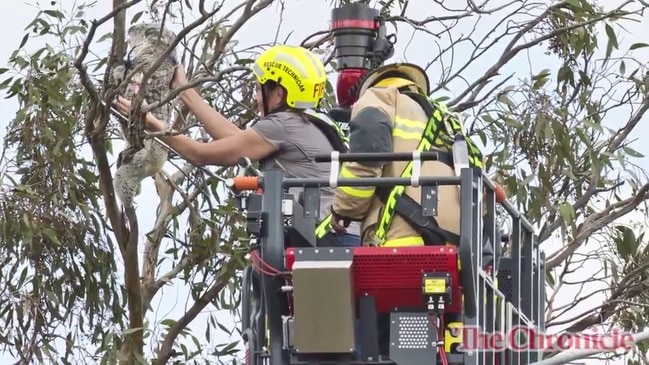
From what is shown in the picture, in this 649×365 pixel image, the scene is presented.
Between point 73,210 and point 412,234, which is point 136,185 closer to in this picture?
point 73,210

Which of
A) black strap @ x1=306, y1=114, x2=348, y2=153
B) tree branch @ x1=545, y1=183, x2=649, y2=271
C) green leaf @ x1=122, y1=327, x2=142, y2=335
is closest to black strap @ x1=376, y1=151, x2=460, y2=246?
black strap @ x1=306, y1=114, x2=348, y2=153

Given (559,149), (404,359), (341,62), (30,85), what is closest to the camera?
(404,359)

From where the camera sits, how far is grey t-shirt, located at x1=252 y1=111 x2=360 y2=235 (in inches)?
274

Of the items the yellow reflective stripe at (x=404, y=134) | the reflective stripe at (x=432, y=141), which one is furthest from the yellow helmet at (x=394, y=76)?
the yellow reflective stripe at (x=404, y=134)

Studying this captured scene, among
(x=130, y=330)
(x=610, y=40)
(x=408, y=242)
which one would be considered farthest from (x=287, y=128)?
(x=610, y=40)

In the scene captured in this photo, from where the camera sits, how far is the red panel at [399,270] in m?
5.98

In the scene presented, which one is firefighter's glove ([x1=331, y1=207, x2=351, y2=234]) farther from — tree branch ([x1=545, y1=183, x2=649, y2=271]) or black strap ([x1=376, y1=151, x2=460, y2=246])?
tree branch ([x1=545, y1=183, x2=649, y2=271])

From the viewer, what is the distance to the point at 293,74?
6973mm

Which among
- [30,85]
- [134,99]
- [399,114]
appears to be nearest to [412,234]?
[399,114]

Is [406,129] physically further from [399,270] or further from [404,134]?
[399,270]

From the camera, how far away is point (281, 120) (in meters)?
6.96

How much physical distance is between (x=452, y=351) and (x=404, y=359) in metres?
0.18

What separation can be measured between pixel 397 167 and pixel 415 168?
374mm

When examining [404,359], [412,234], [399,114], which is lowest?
[404,359]
